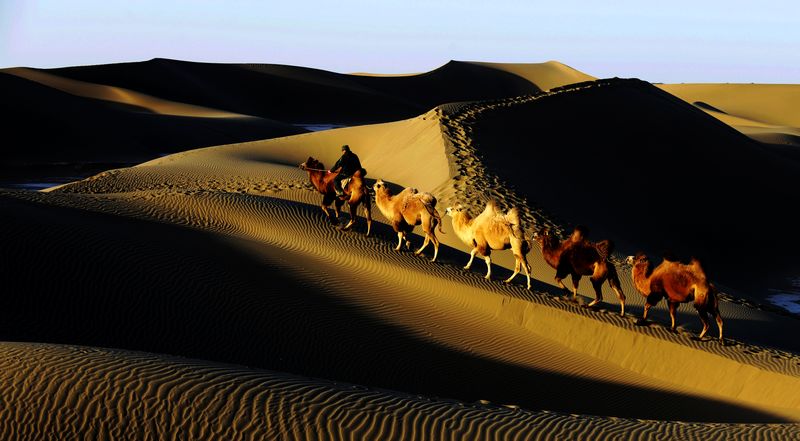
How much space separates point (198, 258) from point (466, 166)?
13480 millimetres

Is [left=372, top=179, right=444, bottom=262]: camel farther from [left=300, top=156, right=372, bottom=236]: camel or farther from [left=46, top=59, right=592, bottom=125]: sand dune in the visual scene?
[left=46, top=59, right=592, bottom=125]: sand dune

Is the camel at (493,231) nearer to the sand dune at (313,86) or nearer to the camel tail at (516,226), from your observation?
the camel tail at (516,226)

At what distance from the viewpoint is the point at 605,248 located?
491 inches

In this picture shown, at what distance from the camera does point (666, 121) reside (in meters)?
36.1

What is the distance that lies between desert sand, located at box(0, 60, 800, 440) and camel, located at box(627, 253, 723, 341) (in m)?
0.80

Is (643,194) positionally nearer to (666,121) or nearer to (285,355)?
(666,121)

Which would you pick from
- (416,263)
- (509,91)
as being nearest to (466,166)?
(416,263)

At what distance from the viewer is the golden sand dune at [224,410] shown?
23.0 feet

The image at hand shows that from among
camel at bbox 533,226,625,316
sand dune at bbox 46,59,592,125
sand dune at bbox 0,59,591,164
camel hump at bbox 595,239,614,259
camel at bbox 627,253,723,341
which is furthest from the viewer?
sand dune at bbox 46,59,592,125

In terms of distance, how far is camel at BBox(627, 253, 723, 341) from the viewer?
458 inches

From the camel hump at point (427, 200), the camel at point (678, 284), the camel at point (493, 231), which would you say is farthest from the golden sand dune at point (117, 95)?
the camel at point (678, 284)

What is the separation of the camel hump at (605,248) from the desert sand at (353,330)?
1.18m

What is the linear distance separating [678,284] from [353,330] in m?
4.02

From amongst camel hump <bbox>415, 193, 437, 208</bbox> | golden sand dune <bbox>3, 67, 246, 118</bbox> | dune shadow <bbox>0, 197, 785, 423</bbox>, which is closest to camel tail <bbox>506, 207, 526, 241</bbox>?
camel hump <bbox>415, 193, 437, 208</bbox>
